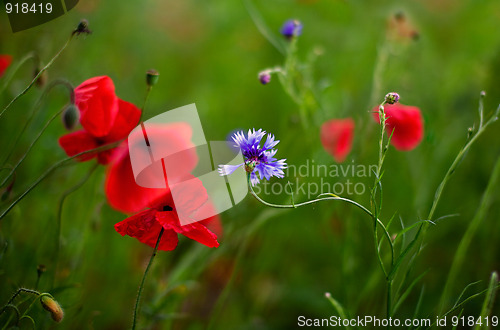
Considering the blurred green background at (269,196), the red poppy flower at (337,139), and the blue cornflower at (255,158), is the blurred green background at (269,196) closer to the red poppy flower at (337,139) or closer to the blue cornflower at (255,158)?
the red poppy flower at (337,139)

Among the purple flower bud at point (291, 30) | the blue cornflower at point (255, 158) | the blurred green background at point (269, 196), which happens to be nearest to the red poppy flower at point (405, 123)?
the blurred green background at point (269, 196)

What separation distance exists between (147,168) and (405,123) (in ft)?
1.42

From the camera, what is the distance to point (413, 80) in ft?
4.59

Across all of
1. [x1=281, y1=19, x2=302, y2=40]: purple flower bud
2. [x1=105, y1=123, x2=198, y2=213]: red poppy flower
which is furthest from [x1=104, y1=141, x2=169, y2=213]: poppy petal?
[x1=281, y1=19, x2=302, y2=40]: purple flower bud

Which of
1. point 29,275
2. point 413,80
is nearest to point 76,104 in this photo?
point 29,275

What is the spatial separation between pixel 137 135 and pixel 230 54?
1.22m

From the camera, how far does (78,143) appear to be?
2.12ft

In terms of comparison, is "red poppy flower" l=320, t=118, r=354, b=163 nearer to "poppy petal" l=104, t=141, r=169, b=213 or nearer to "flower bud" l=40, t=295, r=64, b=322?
"poppy petal" l=104, t=141, r=169, b=213

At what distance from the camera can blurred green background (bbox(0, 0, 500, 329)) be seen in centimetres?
88

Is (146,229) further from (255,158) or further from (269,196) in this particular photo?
(269,196)

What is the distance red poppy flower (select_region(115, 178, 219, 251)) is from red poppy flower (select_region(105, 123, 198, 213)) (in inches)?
1.7

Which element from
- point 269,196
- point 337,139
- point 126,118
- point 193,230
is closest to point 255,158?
point 193,230

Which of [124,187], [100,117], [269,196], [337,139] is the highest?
[100,117]

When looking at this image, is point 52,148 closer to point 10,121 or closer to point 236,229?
point 10,121
